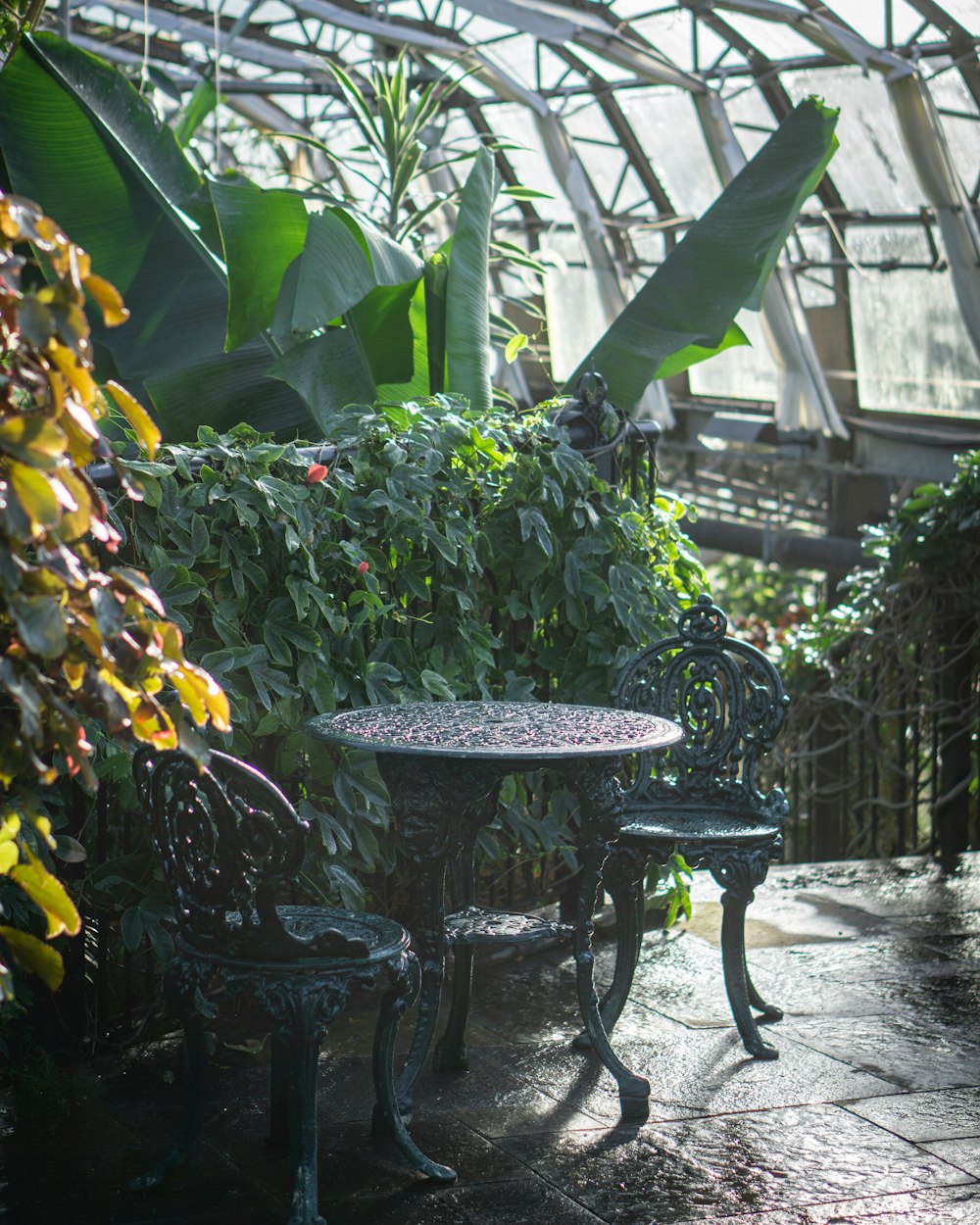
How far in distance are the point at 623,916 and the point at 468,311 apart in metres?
2.33

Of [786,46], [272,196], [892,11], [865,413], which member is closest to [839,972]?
[272,196]

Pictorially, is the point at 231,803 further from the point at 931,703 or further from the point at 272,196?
the point at 931,703

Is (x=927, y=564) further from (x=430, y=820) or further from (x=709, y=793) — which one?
(x=430, y=820)

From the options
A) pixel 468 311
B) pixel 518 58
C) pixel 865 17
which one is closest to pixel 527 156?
pixel 518 58

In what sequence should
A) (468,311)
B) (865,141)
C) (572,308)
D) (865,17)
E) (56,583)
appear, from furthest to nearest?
(572,308) < (865,141) < (865,17) < (468,311) < (56,583)

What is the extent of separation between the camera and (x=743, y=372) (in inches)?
583

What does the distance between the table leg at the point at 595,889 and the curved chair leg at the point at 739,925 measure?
418 mm

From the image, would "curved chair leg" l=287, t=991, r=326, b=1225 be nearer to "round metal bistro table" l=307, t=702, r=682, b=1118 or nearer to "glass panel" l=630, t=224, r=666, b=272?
"round metal bistro table" l=307, t=702, r=682, b=1118

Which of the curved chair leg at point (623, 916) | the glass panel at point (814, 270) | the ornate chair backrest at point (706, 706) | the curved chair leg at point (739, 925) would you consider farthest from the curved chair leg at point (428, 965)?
the glass panel at point (814, 270)

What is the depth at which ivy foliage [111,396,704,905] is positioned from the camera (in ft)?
11.3

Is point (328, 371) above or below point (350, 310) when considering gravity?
below

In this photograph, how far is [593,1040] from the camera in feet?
10.7

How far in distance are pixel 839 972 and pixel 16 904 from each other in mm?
2431

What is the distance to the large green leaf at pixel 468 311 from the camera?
16.4ft
